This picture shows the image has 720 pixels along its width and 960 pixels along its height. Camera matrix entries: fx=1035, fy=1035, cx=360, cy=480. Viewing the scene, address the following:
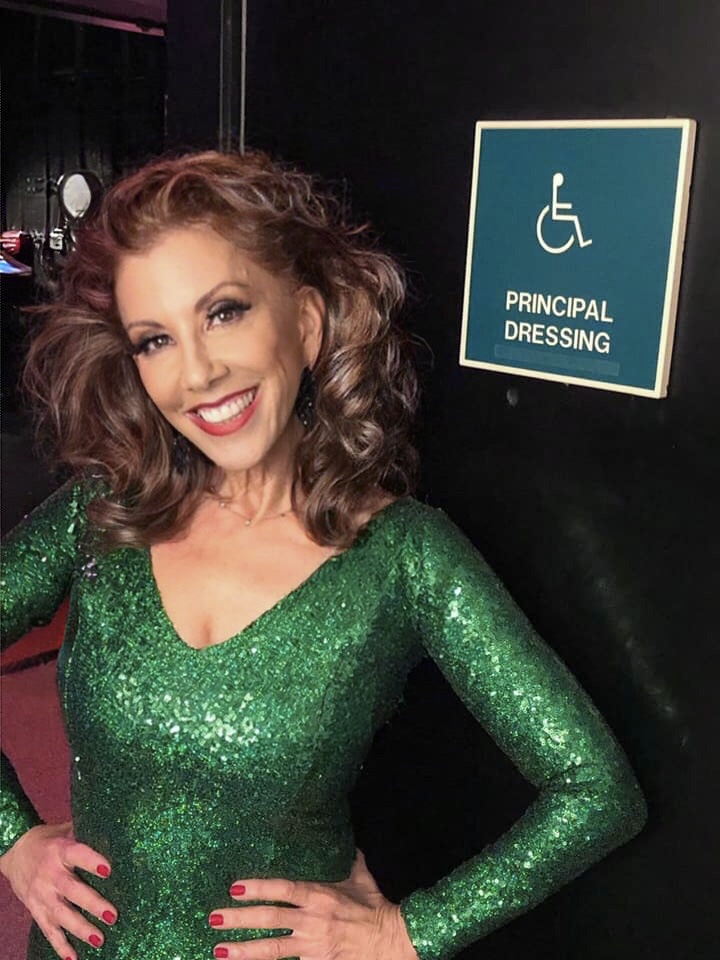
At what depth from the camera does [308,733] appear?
1056mm

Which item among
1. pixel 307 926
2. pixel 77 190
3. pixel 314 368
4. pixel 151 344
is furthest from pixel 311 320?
pixel 77 190

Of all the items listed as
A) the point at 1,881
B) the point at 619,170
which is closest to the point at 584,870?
the point at 619,170

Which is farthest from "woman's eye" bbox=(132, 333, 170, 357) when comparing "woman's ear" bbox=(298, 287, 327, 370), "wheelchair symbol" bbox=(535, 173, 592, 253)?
"wheelchair symbol" bbox=(535, 173, 592, 253)

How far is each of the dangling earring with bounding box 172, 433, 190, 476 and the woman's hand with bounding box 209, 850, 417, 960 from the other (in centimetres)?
48

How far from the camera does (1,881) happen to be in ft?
8.80

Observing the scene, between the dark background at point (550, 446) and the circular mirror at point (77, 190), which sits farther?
the circular mirror at point (77, 190)

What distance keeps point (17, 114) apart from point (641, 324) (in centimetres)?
285

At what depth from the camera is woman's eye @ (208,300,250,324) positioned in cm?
105

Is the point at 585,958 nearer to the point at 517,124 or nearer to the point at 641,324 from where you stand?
the point at 641,324

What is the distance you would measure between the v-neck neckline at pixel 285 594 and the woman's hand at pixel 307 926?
9.9 inches

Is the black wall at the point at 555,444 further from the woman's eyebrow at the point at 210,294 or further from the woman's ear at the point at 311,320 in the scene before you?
the woman's eyebrow at the point at 210,294

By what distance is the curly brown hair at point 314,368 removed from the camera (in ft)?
3.47

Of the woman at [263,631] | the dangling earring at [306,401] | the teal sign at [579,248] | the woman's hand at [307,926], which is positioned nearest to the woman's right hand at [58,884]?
the woman at [263,631]

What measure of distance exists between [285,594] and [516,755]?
290 mm
